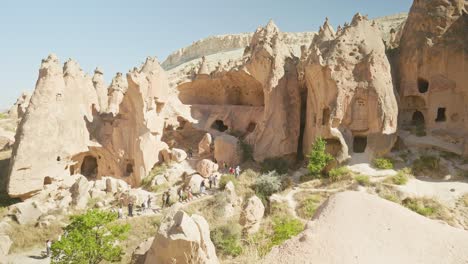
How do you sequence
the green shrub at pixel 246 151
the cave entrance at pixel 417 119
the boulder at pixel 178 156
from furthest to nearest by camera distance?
the boulder at pixel 178 156
the green shrub at pixel 246 151
the cave entrance at pixel 417 119

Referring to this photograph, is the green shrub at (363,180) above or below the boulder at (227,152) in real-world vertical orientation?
below

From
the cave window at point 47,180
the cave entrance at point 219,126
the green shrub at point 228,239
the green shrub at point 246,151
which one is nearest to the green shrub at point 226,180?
the green shrub at point 246,151

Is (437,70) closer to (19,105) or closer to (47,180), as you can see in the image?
(47,180)

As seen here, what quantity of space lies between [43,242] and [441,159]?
22099 mm

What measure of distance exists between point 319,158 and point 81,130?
56.9 ft

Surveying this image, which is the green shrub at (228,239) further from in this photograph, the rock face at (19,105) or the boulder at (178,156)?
the rock face at (19,105)

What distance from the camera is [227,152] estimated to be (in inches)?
897

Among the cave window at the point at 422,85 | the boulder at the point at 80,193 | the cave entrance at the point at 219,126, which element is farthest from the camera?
the cave entrance at the point at 219,126

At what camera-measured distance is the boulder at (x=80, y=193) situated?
19.9 meters

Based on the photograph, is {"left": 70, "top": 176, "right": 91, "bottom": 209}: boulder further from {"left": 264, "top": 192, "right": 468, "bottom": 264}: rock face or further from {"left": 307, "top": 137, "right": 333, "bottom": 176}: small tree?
{"left": 264, "top": 192, "right": 468, "bottom": 264}: rock face

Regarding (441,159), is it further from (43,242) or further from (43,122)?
(43,122)

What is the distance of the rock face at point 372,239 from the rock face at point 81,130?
779 inches

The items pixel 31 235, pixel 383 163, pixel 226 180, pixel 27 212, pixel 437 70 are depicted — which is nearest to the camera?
pixel 31 235

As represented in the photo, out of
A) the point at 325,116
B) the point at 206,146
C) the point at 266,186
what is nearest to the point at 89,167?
the point at 206,146
